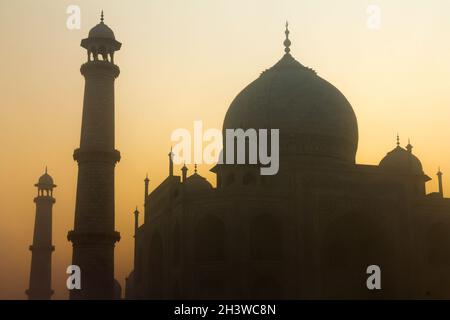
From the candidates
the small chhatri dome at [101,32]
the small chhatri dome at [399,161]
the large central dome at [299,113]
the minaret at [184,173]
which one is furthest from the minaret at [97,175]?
the small chhatri dome at [399,161]

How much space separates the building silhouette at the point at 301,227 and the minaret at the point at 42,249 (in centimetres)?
554

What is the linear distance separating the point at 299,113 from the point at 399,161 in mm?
4422

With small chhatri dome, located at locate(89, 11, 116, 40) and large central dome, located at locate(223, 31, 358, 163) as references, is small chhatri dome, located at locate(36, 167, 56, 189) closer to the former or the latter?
large central dome, located at locate(223, 31, 358, 163)

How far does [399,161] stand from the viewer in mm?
31359

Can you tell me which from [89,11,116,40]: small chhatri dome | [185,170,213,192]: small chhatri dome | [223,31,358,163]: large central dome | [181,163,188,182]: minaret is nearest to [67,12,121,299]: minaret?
[89,11,116,40]: small chhatri dome

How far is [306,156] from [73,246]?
1082 cm

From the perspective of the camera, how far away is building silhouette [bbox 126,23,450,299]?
2802 centimetres

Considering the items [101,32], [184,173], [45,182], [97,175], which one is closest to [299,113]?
[184,173]

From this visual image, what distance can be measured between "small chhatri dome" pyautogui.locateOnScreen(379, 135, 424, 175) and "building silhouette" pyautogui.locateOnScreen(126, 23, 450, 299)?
5 cm

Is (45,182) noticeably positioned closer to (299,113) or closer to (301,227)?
(299,113)

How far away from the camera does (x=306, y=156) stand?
31.9 meters
